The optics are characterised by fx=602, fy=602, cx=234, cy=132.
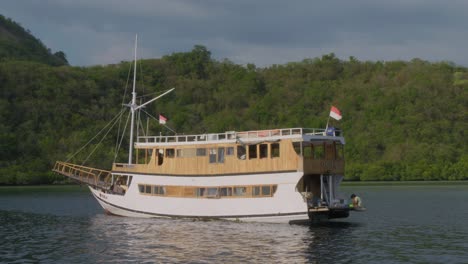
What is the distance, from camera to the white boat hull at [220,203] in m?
33.2

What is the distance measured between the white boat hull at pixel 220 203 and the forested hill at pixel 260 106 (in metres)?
57.3

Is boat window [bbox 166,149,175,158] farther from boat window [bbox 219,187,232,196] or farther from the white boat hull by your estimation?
boat window [bbox 219,187,232,196]

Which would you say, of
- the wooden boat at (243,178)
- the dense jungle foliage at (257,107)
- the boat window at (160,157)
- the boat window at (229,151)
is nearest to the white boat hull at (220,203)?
the wooden boat at (243,178)

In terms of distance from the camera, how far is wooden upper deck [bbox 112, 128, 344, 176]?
110 feet

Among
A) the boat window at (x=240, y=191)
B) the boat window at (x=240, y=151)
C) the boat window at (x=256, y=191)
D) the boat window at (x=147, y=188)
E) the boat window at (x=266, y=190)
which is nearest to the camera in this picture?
the boat window at (x=266, y=190)

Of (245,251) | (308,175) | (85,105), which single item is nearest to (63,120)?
(85,105)

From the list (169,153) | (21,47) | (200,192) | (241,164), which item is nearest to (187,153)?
(169,153)

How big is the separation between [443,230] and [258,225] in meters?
10.4

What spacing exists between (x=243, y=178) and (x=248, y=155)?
4.47 feet

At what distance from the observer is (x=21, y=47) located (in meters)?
161

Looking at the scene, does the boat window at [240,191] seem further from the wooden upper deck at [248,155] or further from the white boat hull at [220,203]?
the wooden upper deck at [248,155]

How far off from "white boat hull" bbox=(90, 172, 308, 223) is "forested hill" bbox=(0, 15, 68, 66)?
354 feet

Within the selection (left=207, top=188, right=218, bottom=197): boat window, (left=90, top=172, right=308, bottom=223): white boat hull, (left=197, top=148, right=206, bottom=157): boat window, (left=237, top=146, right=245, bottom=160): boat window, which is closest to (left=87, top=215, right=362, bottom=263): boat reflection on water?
(left=90, top=172, right=308, bottom=223): white boat hull

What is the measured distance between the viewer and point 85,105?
398 feet
